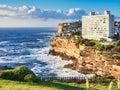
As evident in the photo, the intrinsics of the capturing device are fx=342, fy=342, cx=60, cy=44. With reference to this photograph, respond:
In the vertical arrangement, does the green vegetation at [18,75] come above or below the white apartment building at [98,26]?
below

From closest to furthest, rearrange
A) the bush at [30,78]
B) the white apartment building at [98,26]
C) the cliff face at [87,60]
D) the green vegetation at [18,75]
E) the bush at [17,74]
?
the bush at [30,78] → the green vegetation at [18,75] → the bush at [17,74] → the cliff face at [87,60] → the white apartment building at [98,26]

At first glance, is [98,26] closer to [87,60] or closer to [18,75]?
[87,60]

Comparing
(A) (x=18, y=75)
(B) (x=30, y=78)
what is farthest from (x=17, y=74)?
Answer: (B) (x=30, y=78)

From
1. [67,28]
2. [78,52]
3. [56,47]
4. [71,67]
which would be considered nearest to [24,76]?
[71,67]

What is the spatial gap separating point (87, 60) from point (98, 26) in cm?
3366

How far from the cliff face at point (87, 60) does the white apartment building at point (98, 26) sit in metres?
14.1

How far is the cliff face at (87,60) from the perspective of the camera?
70.3 metres

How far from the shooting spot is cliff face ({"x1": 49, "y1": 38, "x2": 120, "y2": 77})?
70287 mm

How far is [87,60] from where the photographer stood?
3179 inches

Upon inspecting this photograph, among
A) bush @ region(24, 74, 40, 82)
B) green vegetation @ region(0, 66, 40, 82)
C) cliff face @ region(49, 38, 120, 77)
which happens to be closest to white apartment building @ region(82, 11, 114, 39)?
cliff face @ region(49, 38, 120, 77)

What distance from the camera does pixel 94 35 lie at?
114 m

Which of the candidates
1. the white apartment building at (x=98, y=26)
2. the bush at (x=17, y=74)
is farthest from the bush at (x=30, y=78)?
the white apartment building at (x=98, y=26)

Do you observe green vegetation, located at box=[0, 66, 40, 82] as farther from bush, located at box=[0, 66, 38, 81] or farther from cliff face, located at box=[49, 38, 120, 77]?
cliff face, located at box=[49, 38, 120, 77]

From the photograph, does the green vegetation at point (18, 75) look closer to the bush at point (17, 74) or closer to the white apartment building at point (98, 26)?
the bush at point (17, 74)
